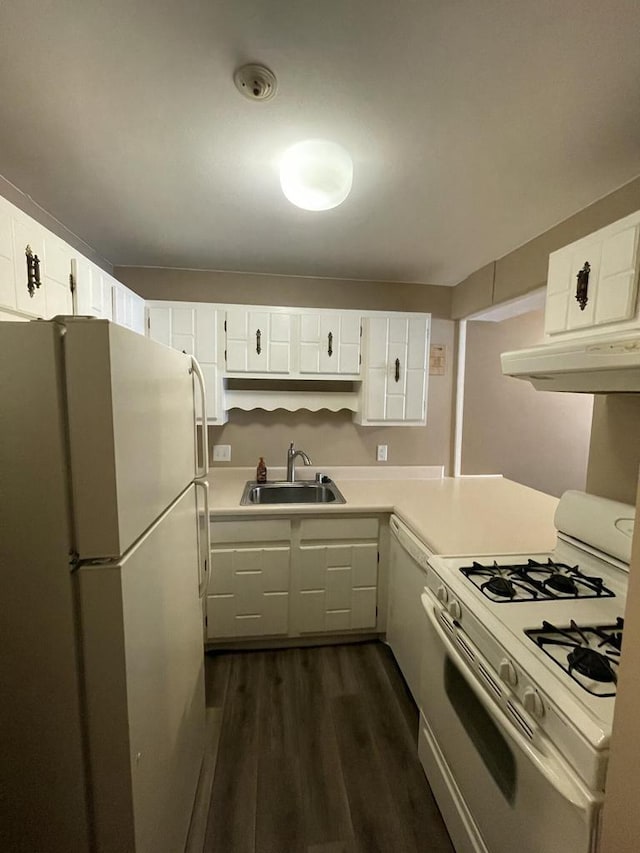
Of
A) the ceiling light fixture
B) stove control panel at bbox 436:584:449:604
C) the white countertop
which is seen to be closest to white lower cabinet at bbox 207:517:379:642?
the white countertop

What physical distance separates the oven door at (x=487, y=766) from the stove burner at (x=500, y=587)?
0.57 ft

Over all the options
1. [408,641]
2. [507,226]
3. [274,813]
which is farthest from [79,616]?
[507,226]

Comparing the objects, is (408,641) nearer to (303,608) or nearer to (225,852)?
(303,608)

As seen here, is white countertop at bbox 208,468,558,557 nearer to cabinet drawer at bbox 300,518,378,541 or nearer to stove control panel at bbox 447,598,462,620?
cabinet drawer at bbox 300,518,378,541

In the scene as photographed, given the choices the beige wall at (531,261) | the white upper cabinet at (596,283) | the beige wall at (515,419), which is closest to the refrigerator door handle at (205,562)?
the white upper cabinet at (596,283)

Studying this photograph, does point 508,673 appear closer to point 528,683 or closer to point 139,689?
point 528,683

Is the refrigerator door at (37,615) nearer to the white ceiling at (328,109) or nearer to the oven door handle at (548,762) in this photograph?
the white ceiling at (328,109)

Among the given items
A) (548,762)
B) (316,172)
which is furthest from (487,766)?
(316,172)

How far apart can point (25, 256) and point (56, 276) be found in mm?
185

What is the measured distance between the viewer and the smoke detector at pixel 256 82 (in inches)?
36.6

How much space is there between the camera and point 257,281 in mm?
2510

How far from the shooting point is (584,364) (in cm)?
91

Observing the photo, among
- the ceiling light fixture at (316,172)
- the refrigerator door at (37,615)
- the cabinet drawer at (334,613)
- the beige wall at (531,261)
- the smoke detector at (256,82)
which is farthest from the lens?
the cabinet drawer at (334,613)

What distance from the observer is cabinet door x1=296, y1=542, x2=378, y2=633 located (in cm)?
208
